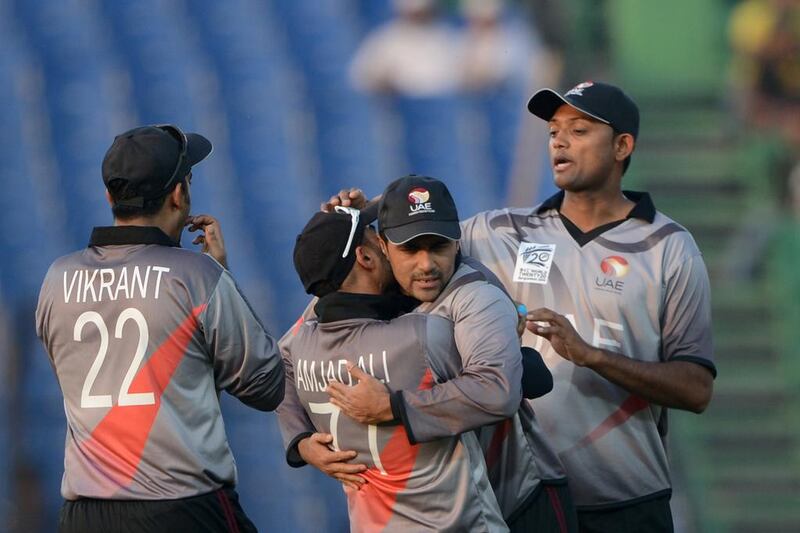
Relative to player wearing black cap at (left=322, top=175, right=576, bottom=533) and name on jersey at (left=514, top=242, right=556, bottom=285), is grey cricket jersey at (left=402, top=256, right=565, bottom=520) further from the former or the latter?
name on jersey at (left=514, top=242, right=556, bottom=285)

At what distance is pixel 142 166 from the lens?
328 centimetres

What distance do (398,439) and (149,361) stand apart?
629mm

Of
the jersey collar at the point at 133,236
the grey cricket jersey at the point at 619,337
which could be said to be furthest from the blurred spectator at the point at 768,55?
the jersey collar at the point at 133,236

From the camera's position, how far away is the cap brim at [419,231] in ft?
10.3

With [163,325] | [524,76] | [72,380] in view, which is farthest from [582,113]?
[524,76]

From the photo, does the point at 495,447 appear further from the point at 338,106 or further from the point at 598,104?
the point at 338,106

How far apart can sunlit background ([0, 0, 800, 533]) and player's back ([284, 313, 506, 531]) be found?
459 cm

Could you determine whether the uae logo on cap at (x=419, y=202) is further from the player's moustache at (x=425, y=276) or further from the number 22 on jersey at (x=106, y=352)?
the number 22 on jersey at (x=106, y=352)

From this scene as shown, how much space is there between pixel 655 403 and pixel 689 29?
4965 millimetres

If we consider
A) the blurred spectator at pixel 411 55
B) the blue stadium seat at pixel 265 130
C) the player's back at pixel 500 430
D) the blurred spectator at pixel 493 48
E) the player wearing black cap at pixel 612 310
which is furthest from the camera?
the blue stadium seat at pixel 265 130

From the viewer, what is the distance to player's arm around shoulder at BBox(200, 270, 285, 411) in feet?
10.7

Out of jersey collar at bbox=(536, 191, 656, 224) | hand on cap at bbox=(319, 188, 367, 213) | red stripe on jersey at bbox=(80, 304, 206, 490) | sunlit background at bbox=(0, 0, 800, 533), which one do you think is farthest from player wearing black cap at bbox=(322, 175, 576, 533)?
sunlit background at bbox=(0, 0, 800, 533)

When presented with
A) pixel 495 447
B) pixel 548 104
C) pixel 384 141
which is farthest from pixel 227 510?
pixel 384 141

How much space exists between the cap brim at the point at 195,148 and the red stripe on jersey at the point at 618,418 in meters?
1.28
